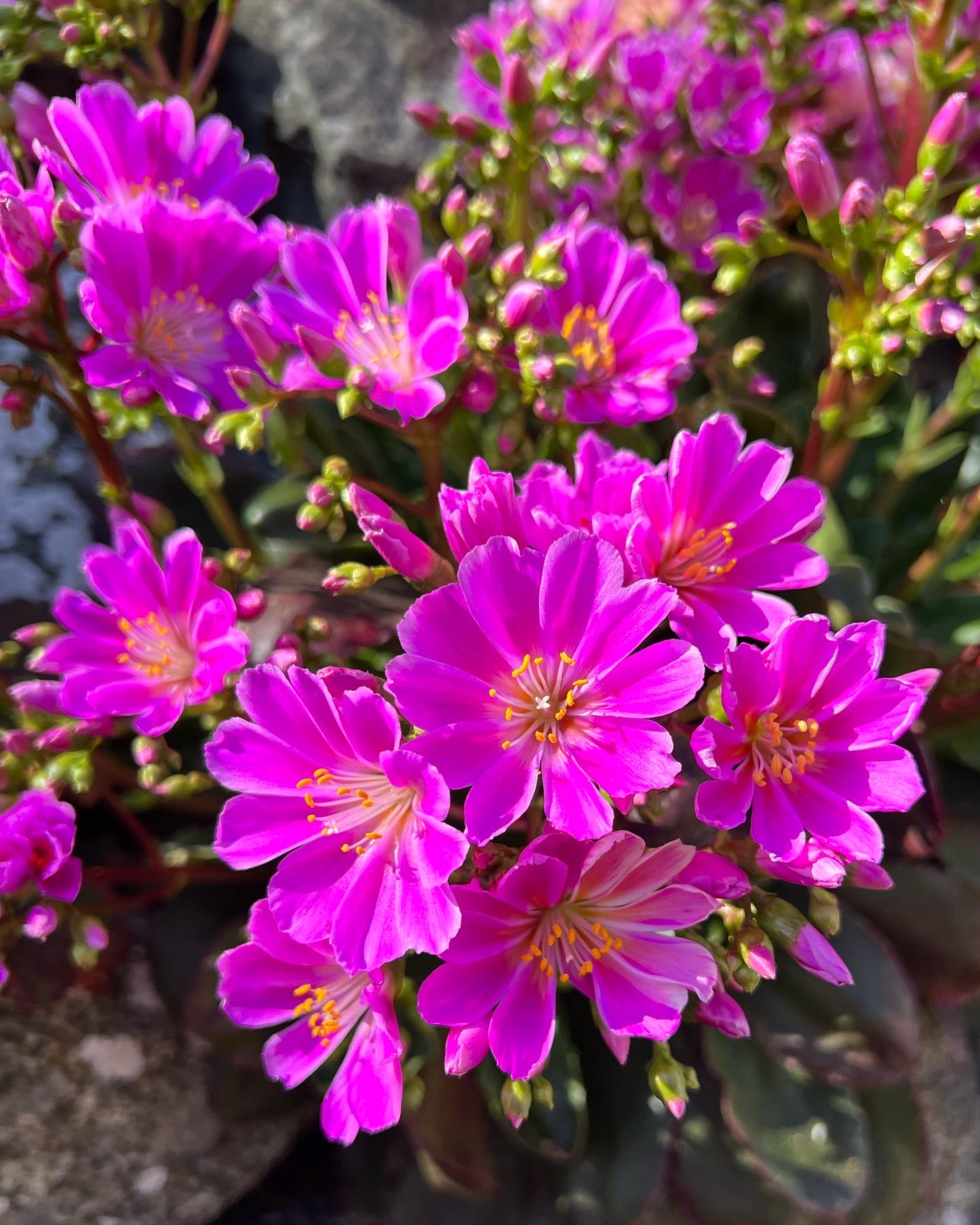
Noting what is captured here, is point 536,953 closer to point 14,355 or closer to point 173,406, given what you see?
point 173,406

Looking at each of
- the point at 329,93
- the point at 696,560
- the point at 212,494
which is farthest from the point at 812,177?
the point at 329,93

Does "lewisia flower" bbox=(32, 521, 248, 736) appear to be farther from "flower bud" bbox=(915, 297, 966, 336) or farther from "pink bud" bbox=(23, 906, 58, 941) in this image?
"flower bud" bbox=(915, 297, 966, 336)

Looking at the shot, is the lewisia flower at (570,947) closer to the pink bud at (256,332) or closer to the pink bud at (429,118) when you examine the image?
the pink bud at (256,332)

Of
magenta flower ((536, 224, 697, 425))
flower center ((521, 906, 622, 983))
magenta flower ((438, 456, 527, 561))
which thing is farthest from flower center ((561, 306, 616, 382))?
flower center ((521, 906, 622, 983))

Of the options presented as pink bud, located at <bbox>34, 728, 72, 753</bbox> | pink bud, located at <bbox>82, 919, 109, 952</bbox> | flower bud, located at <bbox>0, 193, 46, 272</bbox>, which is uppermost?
flower bud, located at <bbox>0, 193, 46, 272</bbox>

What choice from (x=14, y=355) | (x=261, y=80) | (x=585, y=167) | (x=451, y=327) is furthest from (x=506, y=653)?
(x=261, y=80)

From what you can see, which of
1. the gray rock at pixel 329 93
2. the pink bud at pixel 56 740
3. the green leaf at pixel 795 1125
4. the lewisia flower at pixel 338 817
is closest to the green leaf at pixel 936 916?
the green leaf at pixel 795 1125
